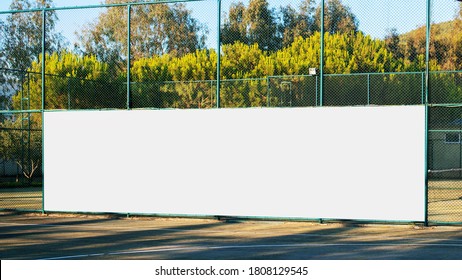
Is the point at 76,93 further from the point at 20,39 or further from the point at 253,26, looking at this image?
the point at 20,39

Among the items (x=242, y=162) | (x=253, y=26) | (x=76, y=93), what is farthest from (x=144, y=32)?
(x=242, y=162)

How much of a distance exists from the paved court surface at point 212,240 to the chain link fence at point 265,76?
5.13 m

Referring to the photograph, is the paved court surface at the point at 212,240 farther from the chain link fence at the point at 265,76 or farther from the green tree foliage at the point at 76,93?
the green tree foliage at the point at 76,93

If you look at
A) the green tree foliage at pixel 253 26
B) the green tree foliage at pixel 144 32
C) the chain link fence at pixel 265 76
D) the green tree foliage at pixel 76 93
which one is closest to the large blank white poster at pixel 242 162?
the chain link fence at pixel 265 76

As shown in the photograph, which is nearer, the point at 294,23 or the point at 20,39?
the point at 294,23

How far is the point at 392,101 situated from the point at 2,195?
48.6ft

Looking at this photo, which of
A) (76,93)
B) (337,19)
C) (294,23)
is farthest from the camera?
(294,23)

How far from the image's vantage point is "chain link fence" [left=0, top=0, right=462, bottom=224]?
96.4ft

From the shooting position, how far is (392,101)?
1249 inches

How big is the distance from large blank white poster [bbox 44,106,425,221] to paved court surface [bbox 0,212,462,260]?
37 cm

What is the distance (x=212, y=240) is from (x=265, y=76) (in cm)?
2313

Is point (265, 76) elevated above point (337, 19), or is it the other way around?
point (337, 19)

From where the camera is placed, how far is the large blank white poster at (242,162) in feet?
50.0

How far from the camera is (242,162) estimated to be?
16.3 metres
